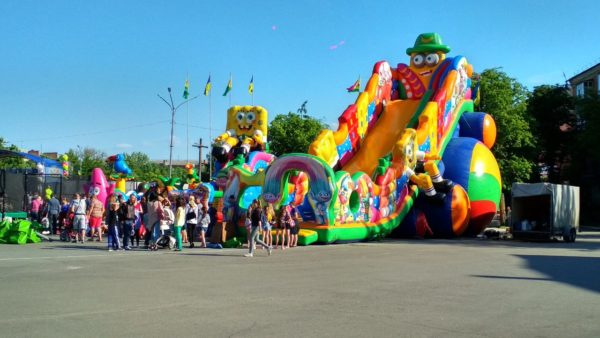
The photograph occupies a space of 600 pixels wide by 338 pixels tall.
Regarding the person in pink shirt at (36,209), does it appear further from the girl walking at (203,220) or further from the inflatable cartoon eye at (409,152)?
the inflatable cartoon eye at (409,152)

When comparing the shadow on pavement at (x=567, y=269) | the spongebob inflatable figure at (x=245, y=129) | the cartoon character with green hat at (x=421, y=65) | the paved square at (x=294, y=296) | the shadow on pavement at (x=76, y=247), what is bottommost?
the shadow on pavement at (x=76, y=247)

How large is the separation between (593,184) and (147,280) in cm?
4491

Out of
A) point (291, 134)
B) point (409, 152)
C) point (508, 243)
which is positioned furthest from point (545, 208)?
point (291, 134)

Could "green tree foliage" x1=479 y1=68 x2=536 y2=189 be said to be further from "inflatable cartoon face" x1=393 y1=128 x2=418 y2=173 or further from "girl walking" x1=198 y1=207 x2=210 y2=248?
"girl walking" x1=198 y1=207 x2=210 y2=248

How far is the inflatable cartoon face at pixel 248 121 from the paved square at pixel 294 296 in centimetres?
1568

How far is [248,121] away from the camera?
30125 mm

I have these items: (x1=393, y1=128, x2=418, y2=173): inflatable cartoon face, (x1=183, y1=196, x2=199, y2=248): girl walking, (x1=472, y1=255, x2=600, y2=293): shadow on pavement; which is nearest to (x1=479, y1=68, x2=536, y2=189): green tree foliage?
(x1=393, y1=128, x2=418, y2=173): inflatable cartoon face

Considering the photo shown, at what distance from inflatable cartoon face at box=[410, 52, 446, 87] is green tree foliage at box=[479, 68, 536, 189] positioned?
1099cm

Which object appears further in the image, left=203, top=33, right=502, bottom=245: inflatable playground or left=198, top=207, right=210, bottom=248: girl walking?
left=203, top=33, right=502, bottom=245: inflatable playground

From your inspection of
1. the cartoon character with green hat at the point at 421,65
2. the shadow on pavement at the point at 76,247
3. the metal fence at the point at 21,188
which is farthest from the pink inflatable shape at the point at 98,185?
the cartoon character with green hat at the point at 421,65

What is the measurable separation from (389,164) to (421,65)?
7606 mm

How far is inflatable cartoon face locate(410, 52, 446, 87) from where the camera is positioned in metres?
27.1

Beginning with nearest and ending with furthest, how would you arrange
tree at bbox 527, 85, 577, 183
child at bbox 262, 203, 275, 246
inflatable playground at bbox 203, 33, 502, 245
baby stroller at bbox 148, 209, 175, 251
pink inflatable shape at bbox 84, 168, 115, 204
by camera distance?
baby stroller at bbox 148, 209, 175, 251 < child at bbox 262, 203, 275, 246 < inflatable playground at bbox 203, 33, 502, 245 < pink inflatable shape at bbox 84, 168, 115, 204 < tree at bbox 527, 85, 577, 183

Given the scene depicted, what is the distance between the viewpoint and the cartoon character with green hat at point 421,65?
27094 millimetres
